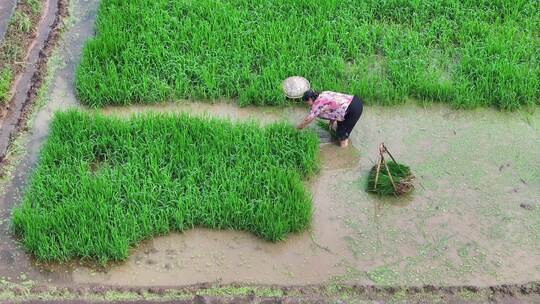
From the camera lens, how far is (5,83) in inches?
224

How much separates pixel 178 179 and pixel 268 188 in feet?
2.25

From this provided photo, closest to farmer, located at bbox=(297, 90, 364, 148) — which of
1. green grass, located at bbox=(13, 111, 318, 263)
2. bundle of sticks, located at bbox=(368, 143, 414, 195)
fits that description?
green grass, located at bbox=(13, 111, 318, 263)

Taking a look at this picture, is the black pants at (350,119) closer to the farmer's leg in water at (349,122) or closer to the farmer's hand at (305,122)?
the farmer's leg in water at (349,122)

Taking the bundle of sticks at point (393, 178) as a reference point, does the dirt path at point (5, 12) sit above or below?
above

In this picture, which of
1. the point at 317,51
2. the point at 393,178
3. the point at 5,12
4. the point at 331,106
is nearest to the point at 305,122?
the point at 331,106

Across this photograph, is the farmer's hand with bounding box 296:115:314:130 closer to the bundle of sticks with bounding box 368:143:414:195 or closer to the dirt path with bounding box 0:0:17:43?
the bundle of sticks with bounding box 368:143:414:195

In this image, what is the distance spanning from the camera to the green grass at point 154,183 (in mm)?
4574

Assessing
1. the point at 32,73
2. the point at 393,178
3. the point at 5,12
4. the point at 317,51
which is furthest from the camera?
the point at 5,12

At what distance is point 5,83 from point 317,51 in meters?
2.77

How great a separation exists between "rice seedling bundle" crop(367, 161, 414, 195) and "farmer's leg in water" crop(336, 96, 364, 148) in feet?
1.22

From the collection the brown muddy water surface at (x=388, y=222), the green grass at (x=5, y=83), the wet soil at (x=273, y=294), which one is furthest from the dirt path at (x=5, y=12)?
the wet soil at (x=273, y=294)

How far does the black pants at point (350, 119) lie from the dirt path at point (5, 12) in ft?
11.1

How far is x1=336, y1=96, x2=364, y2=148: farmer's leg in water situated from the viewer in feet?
16.7

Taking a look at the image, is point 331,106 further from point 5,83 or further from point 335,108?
point 5,83
